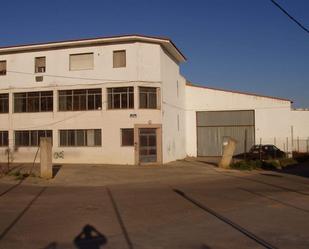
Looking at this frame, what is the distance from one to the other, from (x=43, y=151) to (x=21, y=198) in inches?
284

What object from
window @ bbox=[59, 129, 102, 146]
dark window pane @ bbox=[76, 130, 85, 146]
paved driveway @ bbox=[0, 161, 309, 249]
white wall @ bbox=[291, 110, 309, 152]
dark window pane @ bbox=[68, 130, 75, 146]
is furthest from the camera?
white wall @ bbox=[291, 110, 309, 152]

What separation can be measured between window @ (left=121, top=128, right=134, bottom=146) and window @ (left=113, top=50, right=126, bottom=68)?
4953mm

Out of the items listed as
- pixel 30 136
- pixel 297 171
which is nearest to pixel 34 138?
pixel 30 136

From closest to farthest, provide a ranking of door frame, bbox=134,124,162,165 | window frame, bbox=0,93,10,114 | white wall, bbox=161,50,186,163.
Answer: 1. door frame, bbox=134,124,162,165
2. white wall, bbox=161,50,186,163
3. window frame, bbox=0,93,10,114

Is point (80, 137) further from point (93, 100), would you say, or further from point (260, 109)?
point (260, 109)

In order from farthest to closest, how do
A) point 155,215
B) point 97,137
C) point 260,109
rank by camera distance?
point 260,109, point 97,137, point 155,215

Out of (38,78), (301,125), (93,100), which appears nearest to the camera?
(93,100)

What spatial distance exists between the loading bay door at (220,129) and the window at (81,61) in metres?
13.7

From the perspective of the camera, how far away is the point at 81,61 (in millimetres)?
37094

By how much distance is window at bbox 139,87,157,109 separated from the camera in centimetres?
3553

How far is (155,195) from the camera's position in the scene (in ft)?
57.8

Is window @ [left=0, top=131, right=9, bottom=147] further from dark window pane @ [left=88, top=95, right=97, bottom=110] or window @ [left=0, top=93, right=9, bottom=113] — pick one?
dark window pane @ [left=88, top=95, right=97, bottom=110]

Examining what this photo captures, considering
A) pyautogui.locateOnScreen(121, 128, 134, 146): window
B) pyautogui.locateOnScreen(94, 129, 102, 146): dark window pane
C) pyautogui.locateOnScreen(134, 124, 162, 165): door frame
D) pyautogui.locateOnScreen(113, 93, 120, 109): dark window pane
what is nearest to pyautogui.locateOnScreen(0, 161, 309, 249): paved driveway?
pyautogui.locateOnScreen(134, 124, 162, 165): door frame

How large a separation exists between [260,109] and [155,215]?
112 ft
